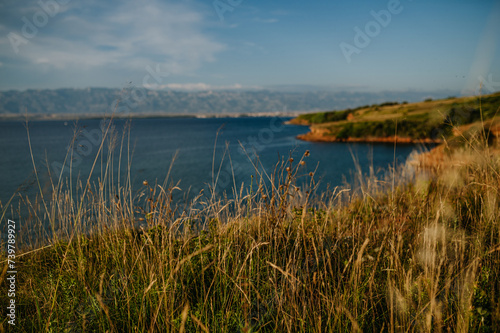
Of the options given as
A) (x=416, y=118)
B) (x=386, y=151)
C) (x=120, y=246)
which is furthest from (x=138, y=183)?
(x=416, y=118)

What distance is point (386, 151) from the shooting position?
40.9m

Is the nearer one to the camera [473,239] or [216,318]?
[216,318]

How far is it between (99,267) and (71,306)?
2.27 feet

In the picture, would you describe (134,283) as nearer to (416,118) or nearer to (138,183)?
(138,183)

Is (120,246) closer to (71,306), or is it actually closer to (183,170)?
(71,306)

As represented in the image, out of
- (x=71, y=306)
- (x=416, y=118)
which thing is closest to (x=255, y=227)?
(x=71, y=306)

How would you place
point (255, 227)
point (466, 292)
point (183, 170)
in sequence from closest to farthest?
point (466, 292)
point (255, 227)
point (183, 170)

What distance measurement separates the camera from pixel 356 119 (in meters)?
60.3

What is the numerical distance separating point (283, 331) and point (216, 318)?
482 millimetres

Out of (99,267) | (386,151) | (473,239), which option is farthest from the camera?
(386,151)

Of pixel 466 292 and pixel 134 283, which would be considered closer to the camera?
pixel 466 292

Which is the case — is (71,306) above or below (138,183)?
above

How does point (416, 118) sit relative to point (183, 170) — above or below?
above

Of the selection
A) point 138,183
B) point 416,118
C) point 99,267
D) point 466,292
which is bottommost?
point 138,183
